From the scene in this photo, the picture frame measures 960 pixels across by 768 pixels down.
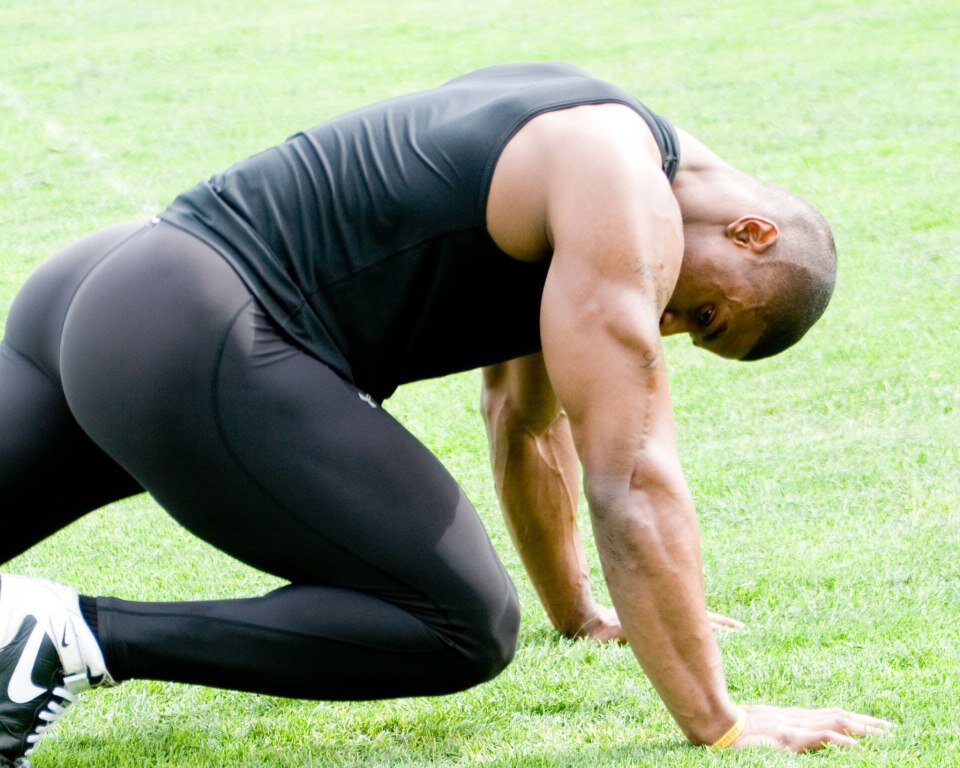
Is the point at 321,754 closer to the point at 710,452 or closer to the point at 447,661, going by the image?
the point at 447,661

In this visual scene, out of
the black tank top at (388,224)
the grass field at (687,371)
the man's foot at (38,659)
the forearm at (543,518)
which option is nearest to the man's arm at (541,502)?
the forearm at (543,518)

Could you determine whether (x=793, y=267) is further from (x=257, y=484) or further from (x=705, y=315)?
(x=257, y=484)

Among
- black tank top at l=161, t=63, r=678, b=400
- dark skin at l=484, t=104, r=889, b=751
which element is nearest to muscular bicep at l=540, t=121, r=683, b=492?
dark skin at l=484, t=104, r=889, b=751

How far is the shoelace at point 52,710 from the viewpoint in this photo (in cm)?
291

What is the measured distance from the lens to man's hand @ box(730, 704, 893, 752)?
291cm

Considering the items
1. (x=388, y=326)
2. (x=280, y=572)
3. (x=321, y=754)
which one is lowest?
(x=321, y=754)

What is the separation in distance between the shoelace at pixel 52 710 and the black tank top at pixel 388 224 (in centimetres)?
85

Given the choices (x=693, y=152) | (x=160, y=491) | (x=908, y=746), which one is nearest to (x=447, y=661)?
(x=160, y=491)

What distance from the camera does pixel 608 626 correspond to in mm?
3828

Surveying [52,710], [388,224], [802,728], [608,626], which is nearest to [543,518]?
[608,626]

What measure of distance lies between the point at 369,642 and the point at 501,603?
28 centimetres

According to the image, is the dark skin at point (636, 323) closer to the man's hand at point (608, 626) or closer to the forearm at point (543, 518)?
the man's hand at point (608, 626)

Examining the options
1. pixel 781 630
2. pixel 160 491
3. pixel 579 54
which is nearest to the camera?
pixel 160 491

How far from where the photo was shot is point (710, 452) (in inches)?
213
